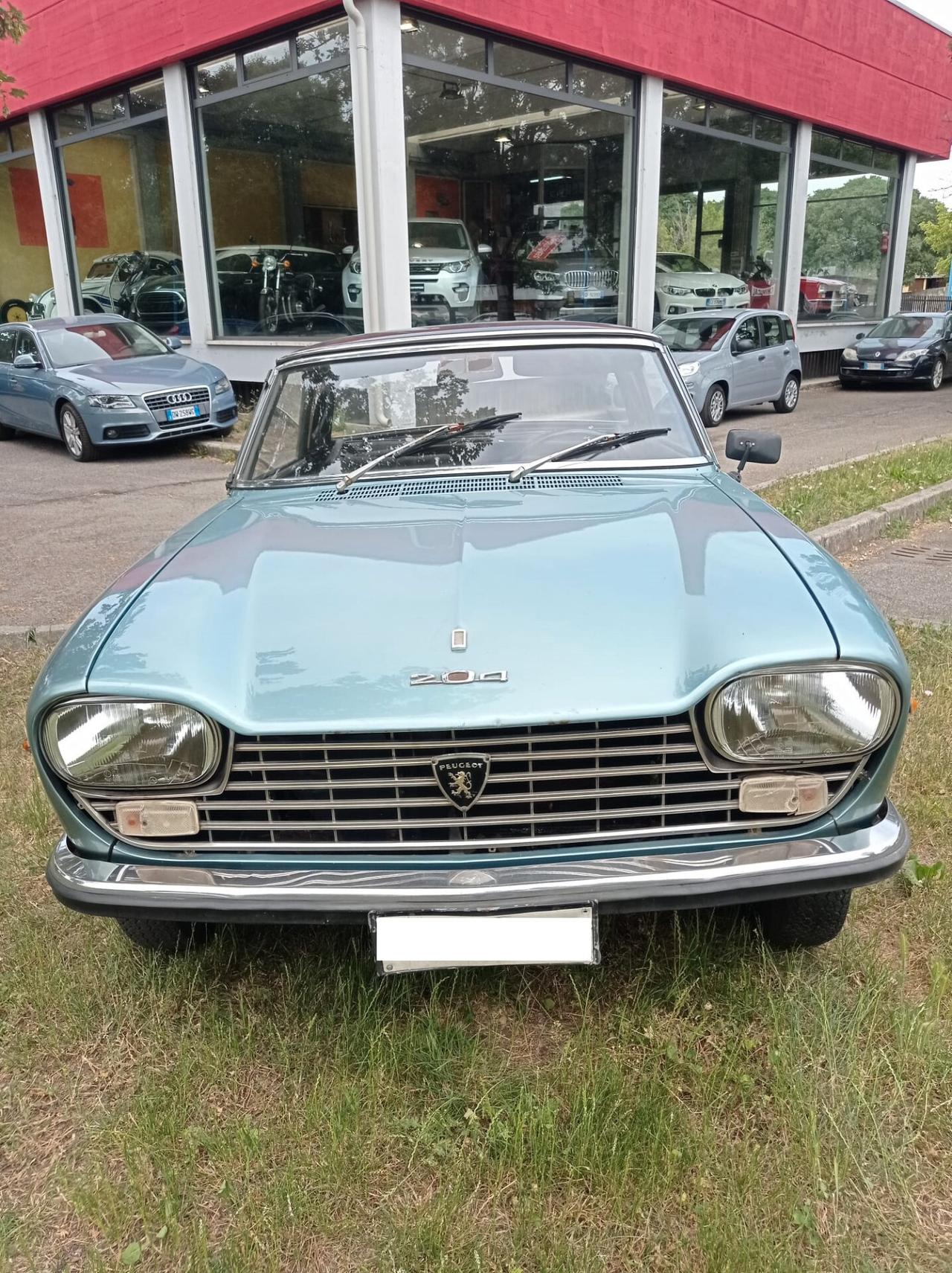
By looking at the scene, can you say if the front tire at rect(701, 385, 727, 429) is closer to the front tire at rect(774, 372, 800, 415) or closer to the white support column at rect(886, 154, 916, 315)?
the front tire at rect(774, 372, 800, 415)

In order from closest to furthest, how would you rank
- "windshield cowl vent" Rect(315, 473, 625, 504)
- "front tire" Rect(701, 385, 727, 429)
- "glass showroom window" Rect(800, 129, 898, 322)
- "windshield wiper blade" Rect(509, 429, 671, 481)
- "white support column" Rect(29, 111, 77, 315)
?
1. "windshield cowl vent" Rect(315, 473, 625, 504)
2. "windshield wiper blade" Rect(509, 429, 671, 481)
3. "front tire" Rect(701, 385, 727, 429)
4. "white support column" Rect(29, 111, 77, 315)
5. "glass showroom window" Rect(800, 129, 898, 322)

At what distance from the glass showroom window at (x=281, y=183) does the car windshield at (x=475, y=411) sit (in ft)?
29.2

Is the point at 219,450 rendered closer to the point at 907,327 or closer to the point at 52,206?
the point at 52,206

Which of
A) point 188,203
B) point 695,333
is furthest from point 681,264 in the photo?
point 188,203

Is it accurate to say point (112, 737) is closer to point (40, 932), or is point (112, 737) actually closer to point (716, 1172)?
point (40, 932)

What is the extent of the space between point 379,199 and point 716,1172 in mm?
10392

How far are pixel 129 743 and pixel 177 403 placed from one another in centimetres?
890

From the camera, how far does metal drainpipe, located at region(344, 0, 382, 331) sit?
9.96m

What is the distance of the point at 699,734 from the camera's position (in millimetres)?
1972

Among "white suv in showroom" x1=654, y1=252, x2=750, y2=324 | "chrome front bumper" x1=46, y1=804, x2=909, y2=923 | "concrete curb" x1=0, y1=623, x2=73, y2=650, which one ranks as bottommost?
"concrete curb" x1=0, y1=623, x2=73, y2=650

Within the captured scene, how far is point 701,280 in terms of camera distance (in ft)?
52.9

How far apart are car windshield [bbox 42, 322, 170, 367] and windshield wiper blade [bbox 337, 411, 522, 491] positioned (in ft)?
28.3

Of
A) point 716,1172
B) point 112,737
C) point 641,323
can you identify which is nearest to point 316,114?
point 641,323

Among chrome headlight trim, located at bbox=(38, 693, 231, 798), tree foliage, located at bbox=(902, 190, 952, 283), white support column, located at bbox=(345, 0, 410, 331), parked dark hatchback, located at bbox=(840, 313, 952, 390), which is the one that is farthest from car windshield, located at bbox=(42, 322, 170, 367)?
tree foliage, located at bbox=(902, 190, 952, 283)
